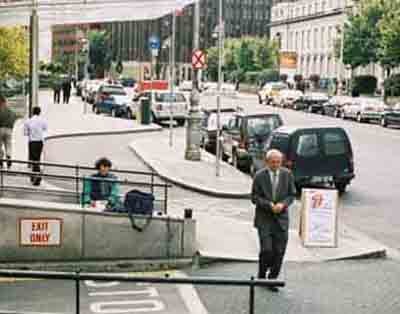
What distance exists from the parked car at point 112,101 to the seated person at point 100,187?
39004 millimetres

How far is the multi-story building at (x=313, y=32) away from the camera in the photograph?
110m

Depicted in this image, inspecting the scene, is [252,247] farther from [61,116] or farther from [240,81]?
[240,81]

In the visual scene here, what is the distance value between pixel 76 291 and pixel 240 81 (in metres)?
120

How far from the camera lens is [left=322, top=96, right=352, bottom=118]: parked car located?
2304 inches

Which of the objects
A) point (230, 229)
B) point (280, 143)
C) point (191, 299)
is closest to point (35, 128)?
point (280, 143)

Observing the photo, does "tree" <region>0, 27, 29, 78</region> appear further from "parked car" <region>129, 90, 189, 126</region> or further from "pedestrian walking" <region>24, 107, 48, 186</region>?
"pedestrian walking" <region>24, 107, 48, 186</region>

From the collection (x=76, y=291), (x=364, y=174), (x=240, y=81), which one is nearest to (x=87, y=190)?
(x=76, y=291)

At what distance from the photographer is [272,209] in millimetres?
10648

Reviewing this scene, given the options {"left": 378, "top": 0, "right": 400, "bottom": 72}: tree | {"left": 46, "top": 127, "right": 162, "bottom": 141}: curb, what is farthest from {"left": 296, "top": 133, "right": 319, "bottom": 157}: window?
{"left": 378, "top": 0, "right": 400, "bottom": 72}: tree

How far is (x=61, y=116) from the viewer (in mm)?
48312

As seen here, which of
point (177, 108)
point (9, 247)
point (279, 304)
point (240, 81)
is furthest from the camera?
point (240, 81)

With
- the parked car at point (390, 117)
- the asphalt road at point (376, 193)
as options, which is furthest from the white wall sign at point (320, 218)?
the parked car at point (390, 117)

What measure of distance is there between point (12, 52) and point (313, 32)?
258 ft

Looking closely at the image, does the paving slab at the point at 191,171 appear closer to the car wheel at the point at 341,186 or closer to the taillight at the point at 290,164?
the taillight at the point at 290,164
